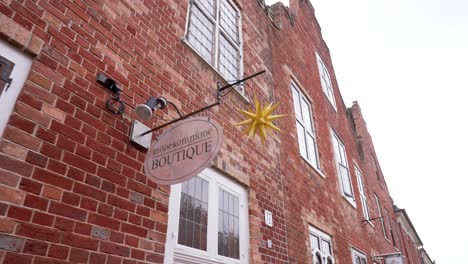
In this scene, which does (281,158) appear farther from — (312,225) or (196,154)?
(196,154)

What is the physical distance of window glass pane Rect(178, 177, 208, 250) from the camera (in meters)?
3.64

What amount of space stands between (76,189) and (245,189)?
273 centimetres

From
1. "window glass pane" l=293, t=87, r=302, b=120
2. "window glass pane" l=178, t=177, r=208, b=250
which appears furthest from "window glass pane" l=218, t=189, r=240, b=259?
"window glass pane" l=293, t=87, r=302, b=120

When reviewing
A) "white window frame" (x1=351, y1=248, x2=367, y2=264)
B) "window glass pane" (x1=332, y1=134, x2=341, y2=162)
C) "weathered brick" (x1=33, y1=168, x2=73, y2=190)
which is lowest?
"weathered brick" (x1=33, y1=168, x2=73, y2=190)

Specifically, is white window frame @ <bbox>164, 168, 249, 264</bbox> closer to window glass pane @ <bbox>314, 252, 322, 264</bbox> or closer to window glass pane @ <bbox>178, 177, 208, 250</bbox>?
window glass pane @ <bbox>178, 177, 208, 250</bbox>

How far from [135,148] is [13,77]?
1181 millimetres

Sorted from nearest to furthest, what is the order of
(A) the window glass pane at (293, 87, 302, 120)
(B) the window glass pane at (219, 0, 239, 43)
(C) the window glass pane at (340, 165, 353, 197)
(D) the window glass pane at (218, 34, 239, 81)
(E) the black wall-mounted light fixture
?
(E) the black wall-mounted light fixture < (D) the window glass pane at (218, 34, 239, 81) < (B) the window glass pane at (219, 0, 239, 43) < (A) the window glass pane at (293, 87, 302, 120) < (C) the window glass pane at (340, 165, 353, 197)

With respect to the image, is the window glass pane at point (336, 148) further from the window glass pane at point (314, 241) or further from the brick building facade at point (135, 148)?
the window glass pane at point (314, 241)

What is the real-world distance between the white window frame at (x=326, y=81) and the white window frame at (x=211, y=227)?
8.20 m

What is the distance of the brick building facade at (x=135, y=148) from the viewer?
236 cm

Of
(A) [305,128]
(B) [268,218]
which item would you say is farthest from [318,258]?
(A) [305,128]

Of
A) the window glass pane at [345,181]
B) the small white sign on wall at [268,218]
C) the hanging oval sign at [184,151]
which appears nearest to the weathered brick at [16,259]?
the hanging oval sign at [184,151]

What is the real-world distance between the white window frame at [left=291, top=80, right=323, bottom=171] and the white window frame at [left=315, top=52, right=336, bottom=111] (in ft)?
9.32

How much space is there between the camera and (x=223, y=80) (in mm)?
5191
